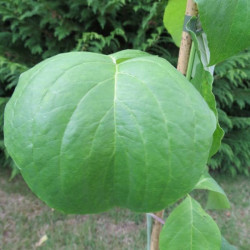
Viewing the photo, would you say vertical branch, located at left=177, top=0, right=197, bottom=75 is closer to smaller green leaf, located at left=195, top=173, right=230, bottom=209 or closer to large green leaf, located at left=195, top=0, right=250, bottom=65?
large green leaf, located at left=195, top=0, right=250, bottom=65

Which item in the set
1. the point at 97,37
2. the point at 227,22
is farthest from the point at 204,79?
the point at 97,37

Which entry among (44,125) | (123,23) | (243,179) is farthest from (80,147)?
(243,179)

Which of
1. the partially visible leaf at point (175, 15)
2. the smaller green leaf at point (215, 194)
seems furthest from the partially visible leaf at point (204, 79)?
the smaller green leaf at point (215, 194)

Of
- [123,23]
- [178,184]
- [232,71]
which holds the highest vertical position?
[178,184]

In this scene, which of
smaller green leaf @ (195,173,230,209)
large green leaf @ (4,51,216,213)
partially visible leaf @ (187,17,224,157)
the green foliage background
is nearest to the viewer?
large green leaf @ (4,51,216,213)

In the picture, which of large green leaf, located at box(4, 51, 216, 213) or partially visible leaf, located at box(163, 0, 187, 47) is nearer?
large green leaf, located at box(4, 51, 216, 213)

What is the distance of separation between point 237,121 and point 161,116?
3068 mm

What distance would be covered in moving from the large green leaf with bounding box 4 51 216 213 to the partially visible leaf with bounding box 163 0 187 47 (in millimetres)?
374

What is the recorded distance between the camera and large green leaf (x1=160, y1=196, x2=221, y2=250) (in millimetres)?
674

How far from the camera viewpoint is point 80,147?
362 mm

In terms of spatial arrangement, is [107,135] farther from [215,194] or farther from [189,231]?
[215,194]

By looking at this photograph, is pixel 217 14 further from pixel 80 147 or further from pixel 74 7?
pixel 74 7

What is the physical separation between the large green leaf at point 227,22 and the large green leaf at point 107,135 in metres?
0.11

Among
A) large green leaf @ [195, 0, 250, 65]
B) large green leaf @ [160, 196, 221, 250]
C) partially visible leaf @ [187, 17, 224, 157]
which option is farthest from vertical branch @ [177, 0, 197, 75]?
large green leaf @ [160, 196, 221, 250]
